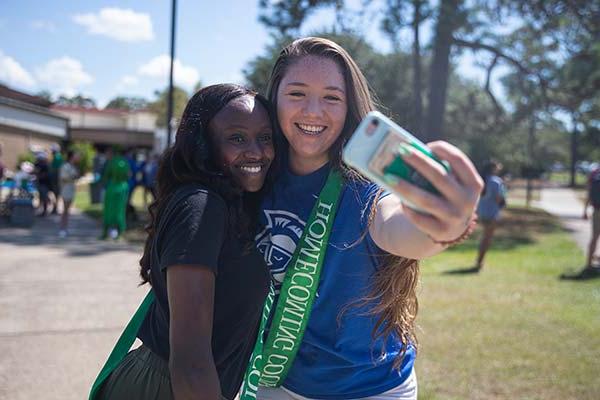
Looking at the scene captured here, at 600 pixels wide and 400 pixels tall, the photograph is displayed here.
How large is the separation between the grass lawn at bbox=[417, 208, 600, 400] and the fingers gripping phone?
1.51 m

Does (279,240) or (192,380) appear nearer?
(192,380)

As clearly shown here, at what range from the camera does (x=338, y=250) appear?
1897mm

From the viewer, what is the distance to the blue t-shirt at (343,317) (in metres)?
1.88

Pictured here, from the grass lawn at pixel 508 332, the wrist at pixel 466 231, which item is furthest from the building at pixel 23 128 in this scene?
the wrist at pixel 466 231

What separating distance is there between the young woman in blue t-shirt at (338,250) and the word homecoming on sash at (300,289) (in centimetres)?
4

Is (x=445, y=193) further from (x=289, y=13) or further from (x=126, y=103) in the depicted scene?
(x=126, y=103)

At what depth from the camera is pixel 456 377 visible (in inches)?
181

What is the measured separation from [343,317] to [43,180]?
14471 millimetres

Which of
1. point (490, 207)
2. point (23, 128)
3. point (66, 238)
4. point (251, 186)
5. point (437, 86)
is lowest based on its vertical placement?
point (66, 238)

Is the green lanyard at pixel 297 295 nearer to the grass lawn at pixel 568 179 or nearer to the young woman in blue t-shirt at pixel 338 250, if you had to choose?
the young woman in blue t-shirt at pixel 338 250

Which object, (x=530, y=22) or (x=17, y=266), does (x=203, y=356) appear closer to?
(x=17, y=266)

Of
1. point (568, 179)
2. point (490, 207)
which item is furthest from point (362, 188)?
point (568, 179)

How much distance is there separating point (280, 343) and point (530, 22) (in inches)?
690

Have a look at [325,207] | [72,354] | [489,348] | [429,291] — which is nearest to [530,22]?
[429,291]
